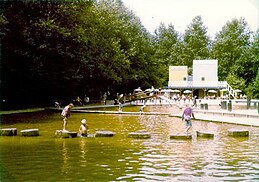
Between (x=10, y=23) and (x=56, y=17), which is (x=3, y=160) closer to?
(x=10, y=23)

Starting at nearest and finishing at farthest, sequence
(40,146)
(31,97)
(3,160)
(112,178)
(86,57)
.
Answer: (112,178) < (3,160) < (40,146) < (31,97) < (86,57)

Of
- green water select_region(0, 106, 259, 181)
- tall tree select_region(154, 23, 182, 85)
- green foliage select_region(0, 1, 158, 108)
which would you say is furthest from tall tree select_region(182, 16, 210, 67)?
green water select_region(0, 106, 259, 181)

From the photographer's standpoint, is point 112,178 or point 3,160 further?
point 3,160

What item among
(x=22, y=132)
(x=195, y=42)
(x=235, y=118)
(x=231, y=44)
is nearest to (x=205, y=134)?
(x=22, y=132)

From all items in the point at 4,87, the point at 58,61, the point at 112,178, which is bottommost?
the point at 112,178

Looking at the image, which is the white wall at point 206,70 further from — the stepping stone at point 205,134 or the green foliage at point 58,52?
the stepping stone at point 205,134

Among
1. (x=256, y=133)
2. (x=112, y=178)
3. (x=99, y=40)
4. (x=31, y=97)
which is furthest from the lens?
(x=99, y=40)

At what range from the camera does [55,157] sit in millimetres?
14266

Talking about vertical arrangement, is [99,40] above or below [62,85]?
above

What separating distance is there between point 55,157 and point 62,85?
34943 millimetres

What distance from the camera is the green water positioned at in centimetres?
1127

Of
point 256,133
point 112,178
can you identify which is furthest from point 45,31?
point 112,178

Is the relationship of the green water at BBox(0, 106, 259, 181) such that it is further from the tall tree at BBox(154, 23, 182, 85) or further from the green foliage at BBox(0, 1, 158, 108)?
the tall tree at BBox(154, 23, 182, 85)

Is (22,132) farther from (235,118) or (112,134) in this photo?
(235,118)
